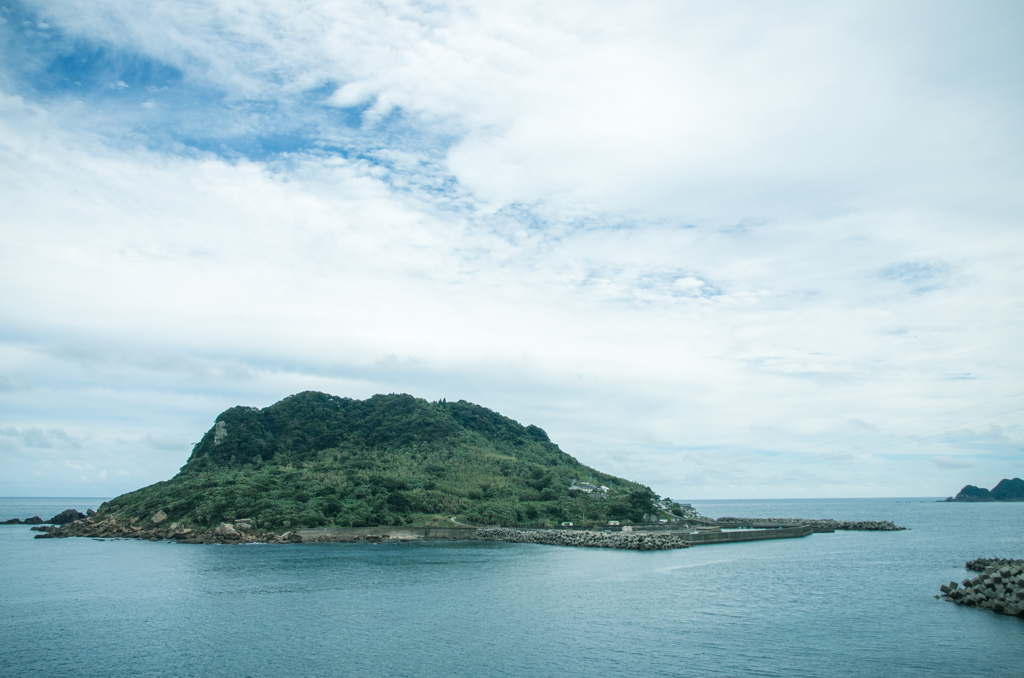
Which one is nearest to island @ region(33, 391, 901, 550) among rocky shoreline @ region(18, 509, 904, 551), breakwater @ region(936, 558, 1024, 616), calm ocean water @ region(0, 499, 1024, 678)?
rocky shoreline @ region(18, 509, 904, 551)

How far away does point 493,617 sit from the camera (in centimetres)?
3775

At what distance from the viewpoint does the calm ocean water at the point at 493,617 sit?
2842 centimetres

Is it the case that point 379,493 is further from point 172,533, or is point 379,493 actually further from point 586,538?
point 586,538

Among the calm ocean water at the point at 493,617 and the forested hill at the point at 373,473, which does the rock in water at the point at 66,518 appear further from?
the calm ocean water at the point at 493,617

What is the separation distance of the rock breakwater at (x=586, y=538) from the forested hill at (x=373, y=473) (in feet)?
22.8

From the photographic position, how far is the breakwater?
1420 inches

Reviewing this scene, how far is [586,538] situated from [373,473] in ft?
134

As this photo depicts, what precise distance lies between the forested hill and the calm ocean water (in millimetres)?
23599

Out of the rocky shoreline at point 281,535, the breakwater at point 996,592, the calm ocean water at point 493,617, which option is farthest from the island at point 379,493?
the breakwater at point 996,592

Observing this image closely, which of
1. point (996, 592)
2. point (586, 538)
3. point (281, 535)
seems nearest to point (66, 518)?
point (281, 535)

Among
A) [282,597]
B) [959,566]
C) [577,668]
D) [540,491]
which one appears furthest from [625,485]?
[577,668]

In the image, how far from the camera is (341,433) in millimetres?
137875

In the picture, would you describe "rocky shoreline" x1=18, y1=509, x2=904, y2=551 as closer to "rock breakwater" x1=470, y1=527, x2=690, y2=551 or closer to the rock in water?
"rock breakwater" x1=470, y1=527, x2=690, y2=551

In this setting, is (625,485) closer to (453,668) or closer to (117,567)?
(117,567)
